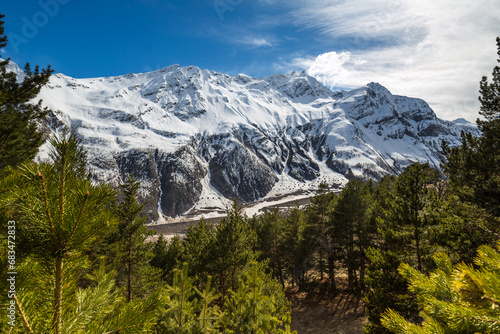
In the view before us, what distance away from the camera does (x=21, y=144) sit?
28.9 ft

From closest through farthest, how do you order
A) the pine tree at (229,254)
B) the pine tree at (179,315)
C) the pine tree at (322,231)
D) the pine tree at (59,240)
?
the pine tree at (59,240) → the pine tree at (179,315) → the pine tree at (229,254) → the pine tree at (322,231)

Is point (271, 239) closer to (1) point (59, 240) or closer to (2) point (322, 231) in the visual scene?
(2) point (322, 231)

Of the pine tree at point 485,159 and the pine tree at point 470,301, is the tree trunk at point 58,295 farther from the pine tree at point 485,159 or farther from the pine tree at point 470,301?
the pine tree at point 485,159

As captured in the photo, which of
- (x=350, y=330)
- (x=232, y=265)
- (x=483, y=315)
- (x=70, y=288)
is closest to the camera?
(x=483, y=315)

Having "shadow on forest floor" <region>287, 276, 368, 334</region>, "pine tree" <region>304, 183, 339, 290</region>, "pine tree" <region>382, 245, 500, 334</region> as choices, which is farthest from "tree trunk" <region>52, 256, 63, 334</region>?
"pine tree" <region>304, 183, 339, 290</region>

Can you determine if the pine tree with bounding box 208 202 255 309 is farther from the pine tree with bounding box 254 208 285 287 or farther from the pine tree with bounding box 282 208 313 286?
the pine tree with bounding box 254 208 285 287

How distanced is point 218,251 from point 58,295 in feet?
50.6

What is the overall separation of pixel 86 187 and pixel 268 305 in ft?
23.8

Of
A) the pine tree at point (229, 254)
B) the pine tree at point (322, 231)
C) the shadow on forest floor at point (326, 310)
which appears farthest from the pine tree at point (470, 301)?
the pine tree at point (322, 231)

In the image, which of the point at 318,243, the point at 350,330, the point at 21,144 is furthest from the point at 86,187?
the point at 318,243

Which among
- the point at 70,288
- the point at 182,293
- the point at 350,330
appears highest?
the point at 70,288

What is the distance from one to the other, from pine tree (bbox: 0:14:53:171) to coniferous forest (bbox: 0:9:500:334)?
0.14 feet

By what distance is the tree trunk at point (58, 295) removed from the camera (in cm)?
165

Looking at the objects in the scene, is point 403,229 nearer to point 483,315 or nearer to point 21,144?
point 483,315
